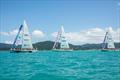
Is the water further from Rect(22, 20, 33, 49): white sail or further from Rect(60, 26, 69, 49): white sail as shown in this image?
Rect(60, 26, 69, 49): white sail

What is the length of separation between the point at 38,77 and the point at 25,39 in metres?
62.6

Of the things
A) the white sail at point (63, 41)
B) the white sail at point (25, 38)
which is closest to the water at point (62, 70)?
the white sail at point (25, 38)

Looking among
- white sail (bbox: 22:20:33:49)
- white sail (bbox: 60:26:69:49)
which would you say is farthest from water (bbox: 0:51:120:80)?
white sail (bbox: 60:26:69:49)

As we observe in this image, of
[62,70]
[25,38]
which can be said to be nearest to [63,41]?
[25,38]

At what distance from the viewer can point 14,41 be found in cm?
8825

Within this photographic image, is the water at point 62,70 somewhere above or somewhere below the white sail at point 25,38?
below

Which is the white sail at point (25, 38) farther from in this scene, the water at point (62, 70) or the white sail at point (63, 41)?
the water at point (62, 70)

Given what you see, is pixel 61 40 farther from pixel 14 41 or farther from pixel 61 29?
pixel 14 41

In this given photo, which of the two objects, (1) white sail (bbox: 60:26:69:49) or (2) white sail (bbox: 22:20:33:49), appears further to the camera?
(1) white sail (bbox: 60:26:69:49)

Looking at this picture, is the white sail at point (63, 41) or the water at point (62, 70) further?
the white sail at point (63, 41)

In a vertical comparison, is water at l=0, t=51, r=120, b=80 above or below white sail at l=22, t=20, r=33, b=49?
below

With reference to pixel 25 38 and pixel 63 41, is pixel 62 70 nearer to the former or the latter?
pixel 25 38

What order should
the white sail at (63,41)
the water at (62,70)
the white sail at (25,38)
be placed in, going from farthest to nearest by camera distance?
the white sail at (63,41), the white sail at (25,38), the water at (62,70)

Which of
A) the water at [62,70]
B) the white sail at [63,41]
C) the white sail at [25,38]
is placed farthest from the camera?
the white sail at [63,41]
